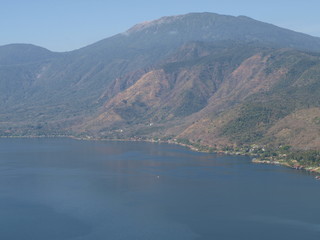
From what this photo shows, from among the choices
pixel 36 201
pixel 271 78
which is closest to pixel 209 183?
pixel 36 201

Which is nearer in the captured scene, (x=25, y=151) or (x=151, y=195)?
(x=151, y=195)

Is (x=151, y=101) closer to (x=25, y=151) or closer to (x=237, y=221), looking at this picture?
(x=25, y=151)

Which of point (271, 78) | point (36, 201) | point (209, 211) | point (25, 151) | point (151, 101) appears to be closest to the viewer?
point (209, 211)


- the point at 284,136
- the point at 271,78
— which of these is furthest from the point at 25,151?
the point at 271,78

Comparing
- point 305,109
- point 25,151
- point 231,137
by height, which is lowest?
point 25,151

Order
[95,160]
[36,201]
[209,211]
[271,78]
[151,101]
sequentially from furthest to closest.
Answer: [151,101] → [271,78] → [95,160] → [36,201] → [209,211]

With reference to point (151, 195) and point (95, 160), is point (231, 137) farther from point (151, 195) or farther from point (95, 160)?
point (151, 195)

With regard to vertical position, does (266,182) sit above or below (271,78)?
below
